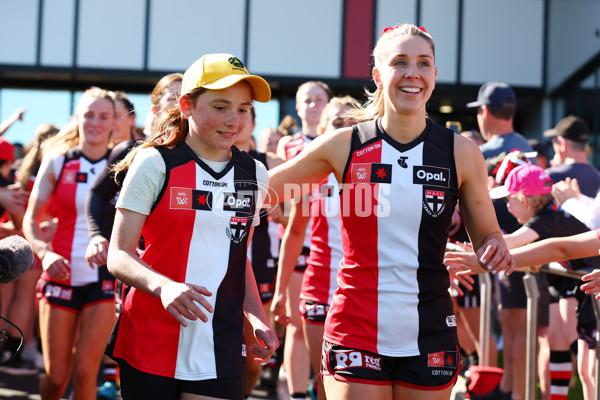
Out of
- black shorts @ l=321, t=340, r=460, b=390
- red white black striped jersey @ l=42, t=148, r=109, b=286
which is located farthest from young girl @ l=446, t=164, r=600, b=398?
red white black striped jersey @ l=42, t=148, r=109, b=286

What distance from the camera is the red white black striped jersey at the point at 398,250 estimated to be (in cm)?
304

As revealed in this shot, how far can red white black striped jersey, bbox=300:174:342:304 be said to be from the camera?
16.0ft

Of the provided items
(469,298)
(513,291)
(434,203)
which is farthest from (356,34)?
(434,203)

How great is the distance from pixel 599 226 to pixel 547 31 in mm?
14194

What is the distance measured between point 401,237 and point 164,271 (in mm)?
929

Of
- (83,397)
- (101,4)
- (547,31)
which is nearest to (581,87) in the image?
(547,31)

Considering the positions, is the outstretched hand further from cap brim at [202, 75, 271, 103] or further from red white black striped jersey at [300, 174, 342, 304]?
red white black striped jersey at [300, 174, 342, 304]

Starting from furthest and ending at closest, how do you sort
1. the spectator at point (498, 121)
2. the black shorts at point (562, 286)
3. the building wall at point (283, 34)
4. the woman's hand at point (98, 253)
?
the building wall at point (283, 34), the spectator at point (498, 121), the black shorts at point (562, 286), the woman's hand at point (98, 253)

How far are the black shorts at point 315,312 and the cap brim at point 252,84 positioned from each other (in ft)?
6.67

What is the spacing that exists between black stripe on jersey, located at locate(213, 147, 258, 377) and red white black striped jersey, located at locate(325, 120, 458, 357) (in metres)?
0.39

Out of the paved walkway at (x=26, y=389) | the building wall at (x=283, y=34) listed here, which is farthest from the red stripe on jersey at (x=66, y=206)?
the building wall at (x=283, y=34)

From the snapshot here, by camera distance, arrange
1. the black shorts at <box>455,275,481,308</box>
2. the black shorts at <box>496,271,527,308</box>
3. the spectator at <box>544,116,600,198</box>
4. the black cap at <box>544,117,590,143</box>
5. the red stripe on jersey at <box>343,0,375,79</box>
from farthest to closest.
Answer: the red stripe on jersey at <box>343,0,375,79</box> → the black shorts at <box>455,275,481,308</box> → the black cap at <box>544,117,590,143</box> → the spectator at <box>544,116,600,198</box> → the black shorts at <box>496,271,527,308</box>

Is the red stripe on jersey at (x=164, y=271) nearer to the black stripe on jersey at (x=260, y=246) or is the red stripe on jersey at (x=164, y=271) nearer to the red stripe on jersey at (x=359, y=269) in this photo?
the red stripe on jersey at (x=359, y=269)

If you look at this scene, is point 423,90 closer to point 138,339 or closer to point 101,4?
point 138,339
